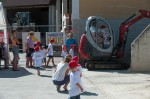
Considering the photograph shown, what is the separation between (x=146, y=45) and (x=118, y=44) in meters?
2.33

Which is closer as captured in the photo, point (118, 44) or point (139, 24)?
point (118, 44)

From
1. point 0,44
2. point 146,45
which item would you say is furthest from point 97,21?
point 0,44

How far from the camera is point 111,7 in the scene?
21.8m

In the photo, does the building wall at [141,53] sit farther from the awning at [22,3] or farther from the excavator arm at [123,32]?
the awning at [22,3]

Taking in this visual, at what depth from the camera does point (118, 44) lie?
20047 millimetres

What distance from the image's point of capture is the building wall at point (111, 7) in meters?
21.5

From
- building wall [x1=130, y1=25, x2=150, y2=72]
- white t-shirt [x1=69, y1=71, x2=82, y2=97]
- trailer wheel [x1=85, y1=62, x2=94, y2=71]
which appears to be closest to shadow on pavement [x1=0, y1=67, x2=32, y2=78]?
trailer wheel [x1=85, y1=62, x2=94, y2=71]

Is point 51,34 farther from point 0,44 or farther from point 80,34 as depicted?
point 0,44

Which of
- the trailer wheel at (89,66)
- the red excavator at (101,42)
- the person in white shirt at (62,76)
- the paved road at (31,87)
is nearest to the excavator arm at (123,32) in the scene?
the red excavator at (101,42)

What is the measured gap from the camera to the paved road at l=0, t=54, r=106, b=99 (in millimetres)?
12273

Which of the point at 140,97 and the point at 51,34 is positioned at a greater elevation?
the point at 51,34

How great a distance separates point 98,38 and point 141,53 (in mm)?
2489

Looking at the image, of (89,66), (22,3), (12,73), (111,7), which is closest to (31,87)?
(12,73)

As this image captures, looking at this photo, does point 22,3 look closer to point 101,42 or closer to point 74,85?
point 101,42
